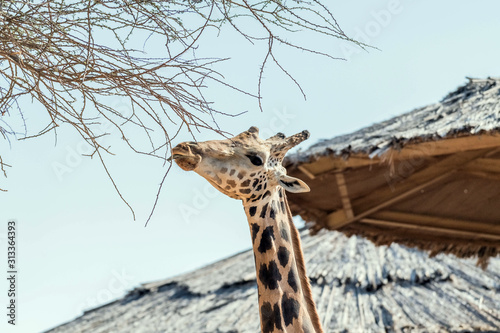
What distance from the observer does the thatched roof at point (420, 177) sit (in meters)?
5.54

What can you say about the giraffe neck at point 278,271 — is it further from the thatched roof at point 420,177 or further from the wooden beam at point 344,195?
the wooden beam at point 344,195

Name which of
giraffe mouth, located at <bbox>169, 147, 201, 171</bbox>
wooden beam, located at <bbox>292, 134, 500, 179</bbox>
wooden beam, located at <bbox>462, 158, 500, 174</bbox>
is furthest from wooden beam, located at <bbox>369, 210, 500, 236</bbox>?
giraffe mouth, located at <bbox>169, 147, 201, 171</bbox>

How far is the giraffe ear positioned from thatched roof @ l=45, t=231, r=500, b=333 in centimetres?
309

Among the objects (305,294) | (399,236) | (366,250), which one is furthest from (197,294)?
(305,294)

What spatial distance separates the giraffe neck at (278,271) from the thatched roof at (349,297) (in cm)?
284

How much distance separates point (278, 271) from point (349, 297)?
12.3 feet

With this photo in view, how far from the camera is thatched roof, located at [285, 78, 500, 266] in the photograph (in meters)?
5.54

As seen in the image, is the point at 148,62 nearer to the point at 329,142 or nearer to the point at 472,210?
the point at 329,142

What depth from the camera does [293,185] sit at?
3.55 m

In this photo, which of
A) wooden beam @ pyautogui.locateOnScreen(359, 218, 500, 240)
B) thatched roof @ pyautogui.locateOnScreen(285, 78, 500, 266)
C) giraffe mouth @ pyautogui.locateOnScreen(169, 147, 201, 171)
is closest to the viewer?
giraffe mouth @ pyautogui.locateOnScreen(169, 147, 201, 171)

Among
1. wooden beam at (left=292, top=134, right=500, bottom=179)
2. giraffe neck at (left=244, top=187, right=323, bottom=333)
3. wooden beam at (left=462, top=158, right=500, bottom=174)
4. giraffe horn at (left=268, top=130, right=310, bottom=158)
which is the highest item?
wooden beam at (left=292, top=134, right=500, bottom=179)

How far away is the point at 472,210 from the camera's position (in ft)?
21.9

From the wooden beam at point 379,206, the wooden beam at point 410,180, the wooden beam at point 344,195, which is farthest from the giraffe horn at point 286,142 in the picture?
the wooden beam at point 379,206

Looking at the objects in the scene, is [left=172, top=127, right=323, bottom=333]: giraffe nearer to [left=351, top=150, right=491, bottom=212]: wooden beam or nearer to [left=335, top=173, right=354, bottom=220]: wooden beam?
[left=335, top=173, right=354, bottom=220]: wooden beam
